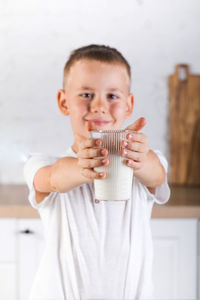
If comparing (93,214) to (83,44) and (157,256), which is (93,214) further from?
(83,44)

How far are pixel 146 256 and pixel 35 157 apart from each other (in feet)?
0.70

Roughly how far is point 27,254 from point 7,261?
0.05 meters

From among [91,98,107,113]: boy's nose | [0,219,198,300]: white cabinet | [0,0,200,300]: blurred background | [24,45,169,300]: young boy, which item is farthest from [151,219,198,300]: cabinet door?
[91,98,107,113]: boy's nose

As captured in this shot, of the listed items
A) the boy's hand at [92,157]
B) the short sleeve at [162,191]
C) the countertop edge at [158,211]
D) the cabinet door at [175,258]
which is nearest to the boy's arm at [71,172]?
the boy's hand at [92,157]

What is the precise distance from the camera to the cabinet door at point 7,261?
0.80 meters

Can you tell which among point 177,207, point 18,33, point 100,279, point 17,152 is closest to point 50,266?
point 100,279

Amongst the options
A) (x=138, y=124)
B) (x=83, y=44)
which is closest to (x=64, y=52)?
(x=83, y=44)

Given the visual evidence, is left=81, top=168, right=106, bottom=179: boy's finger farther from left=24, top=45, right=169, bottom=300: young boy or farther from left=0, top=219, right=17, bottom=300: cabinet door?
left=0, top=219, right=17, bottom=300: cabinet door

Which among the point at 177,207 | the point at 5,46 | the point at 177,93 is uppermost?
the point at 5,46

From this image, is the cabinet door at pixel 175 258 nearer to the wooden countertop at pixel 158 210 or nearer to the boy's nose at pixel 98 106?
the wooden countertop at pixel 158 210

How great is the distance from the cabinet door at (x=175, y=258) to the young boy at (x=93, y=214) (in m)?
0.32

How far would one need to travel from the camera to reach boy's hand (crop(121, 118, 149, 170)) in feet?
1.14

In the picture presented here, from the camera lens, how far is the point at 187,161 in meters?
1.10

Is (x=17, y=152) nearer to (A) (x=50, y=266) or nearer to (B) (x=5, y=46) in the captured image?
(B) (x=5, y=46)
